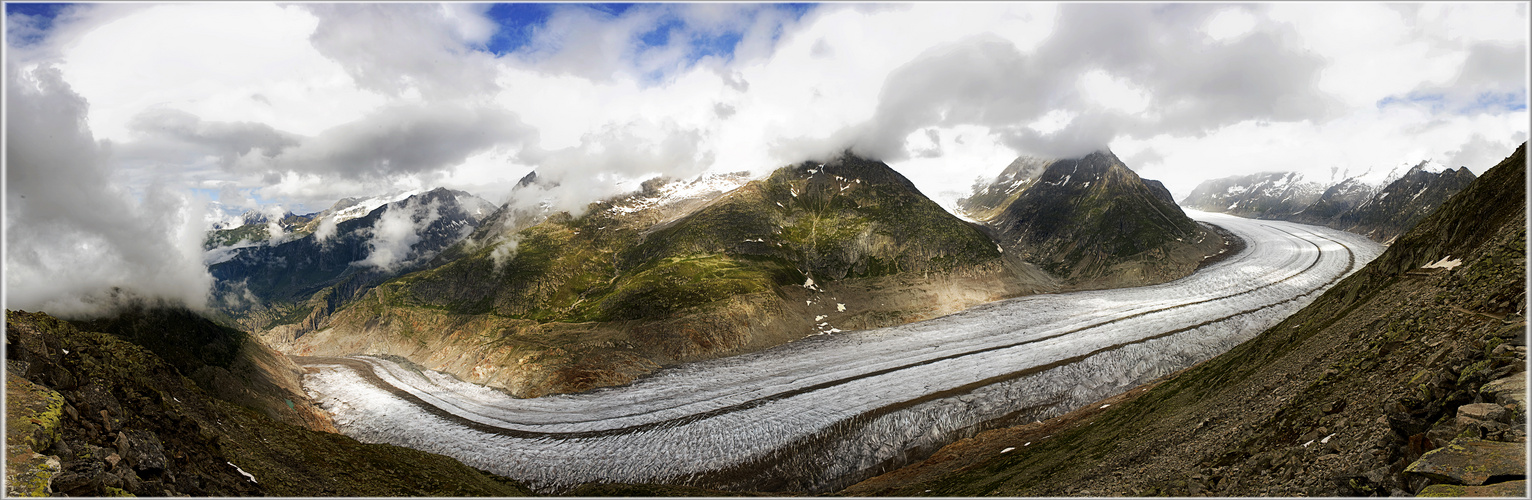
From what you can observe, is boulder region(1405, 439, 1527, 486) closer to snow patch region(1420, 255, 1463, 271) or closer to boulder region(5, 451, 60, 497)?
snow patch region(1420, 255, 1463, 271)

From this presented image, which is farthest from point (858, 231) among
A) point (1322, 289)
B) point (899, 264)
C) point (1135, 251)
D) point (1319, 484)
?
point (1319, 484)

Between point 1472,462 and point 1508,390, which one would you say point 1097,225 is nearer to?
point 1508,390

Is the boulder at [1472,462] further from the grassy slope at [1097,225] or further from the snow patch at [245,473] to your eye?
the grassy slope at [1097,225]

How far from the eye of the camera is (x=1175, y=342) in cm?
6931

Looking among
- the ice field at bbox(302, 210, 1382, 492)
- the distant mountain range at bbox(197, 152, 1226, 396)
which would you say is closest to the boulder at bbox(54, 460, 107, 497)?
the ice field at bbox(302, 210, 1382, 492)

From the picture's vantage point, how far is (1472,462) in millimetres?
10445

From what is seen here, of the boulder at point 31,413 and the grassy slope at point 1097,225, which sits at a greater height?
the grassy slope at point 1097,225

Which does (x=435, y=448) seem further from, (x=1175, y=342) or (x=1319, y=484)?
(x=1175, y=342)

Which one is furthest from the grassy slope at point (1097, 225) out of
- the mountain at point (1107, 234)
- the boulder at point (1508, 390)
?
the boulder at point (1508, 390)

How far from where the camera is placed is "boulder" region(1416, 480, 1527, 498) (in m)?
9.43

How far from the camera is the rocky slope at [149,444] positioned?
14.5 m

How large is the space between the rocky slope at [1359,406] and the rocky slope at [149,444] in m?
31.8

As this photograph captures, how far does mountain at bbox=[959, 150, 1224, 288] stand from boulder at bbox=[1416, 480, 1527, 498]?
136915 mm

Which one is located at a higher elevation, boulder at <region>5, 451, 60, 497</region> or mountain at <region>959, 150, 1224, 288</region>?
mountain at <region>959, 150, 1224, 288</region>
